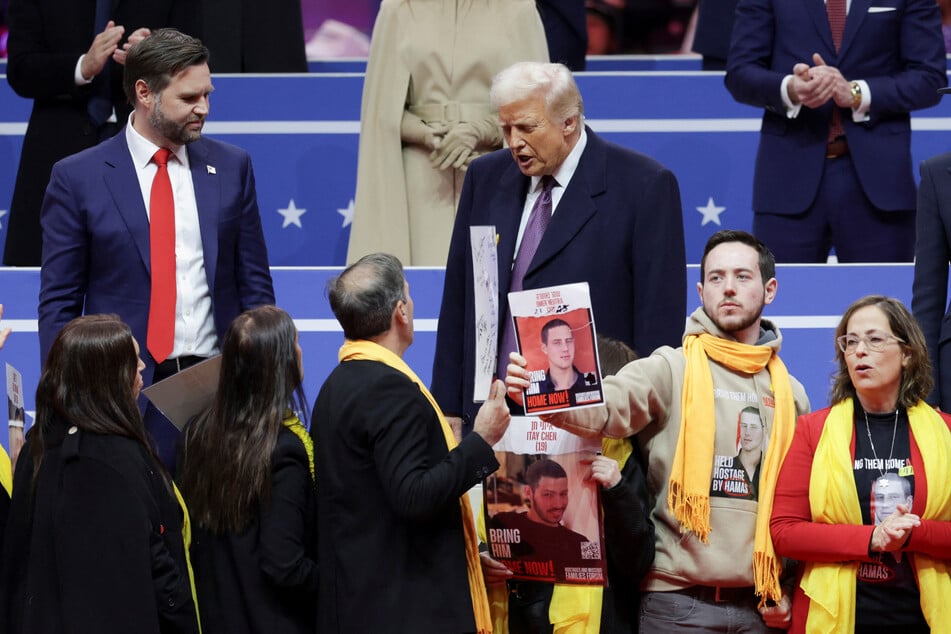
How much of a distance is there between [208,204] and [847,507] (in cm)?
194

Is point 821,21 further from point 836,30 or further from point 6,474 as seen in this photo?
point 6,474

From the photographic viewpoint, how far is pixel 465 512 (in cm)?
367

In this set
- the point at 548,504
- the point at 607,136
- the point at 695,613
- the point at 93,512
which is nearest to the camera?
Result: the point at 93,512

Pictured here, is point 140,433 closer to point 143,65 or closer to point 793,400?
point 143,65

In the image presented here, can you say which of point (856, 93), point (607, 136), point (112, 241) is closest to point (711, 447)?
point (112, 241)

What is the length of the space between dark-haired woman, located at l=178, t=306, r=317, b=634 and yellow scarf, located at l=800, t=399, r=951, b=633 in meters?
1.22

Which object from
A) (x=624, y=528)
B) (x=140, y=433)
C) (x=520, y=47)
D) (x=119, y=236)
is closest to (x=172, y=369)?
(x=119, y=236)

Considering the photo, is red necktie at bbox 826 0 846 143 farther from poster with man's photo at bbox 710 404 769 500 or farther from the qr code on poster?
the qr code on poster

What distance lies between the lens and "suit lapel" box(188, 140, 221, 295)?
4367 millimetres

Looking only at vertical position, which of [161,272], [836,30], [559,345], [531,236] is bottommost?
[559,345]

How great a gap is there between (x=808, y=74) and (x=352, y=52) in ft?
12.3

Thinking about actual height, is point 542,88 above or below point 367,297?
above

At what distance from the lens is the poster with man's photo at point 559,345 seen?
3324mm

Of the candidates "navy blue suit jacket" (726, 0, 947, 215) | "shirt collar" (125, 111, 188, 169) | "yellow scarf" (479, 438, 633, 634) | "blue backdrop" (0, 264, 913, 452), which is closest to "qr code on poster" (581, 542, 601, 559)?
"yellow scarf" (479, 438, 633, 634)
